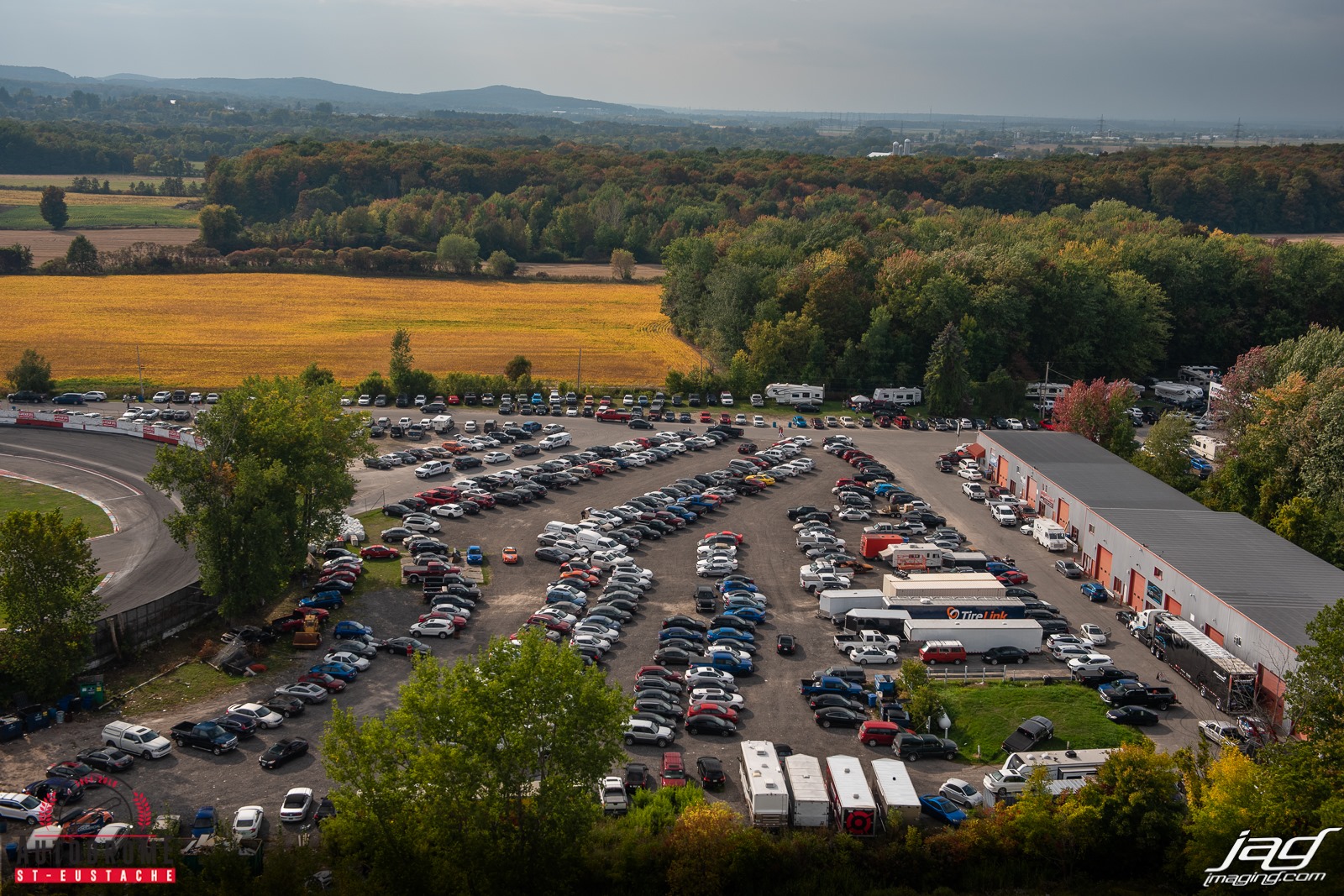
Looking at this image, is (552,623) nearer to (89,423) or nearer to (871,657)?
(871,657)

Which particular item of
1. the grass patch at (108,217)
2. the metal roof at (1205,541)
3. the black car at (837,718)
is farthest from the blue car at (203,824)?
the grass patch at (108,217)

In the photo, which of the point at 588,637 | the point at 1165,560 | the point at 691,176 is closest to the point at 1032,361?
the point at 1165,560

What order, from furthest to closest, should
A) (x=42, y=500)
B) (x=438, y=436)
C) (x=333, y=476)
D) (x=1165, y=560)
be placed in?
(x=438, y=436) → (x=42, y=500) → (x=333, y=476) → (x=1165, y=560)

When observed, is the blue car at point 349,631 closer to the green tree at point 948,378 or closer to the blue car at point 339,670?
the blue car at point 339,670

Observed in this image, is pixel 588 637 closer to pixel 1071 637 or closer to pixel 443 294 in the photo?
pixel 1071 637

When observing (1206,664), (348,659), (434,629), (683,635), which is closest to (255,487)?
(348,659)

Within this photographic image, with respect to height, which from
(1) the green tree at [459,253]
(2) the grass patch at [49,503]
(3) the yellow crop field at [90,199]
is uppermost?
(3) the yellow crop field at [90,199]
